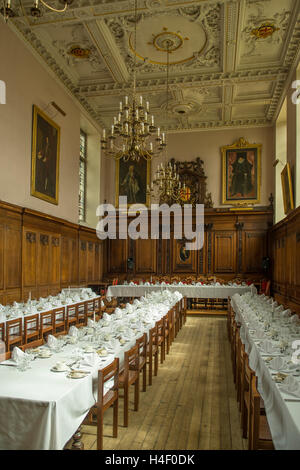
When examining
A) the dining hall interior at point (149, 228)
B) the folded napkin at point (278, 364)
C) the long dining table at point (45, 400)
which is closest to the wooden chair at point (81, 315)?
the dining hall interior at point (149, 228)

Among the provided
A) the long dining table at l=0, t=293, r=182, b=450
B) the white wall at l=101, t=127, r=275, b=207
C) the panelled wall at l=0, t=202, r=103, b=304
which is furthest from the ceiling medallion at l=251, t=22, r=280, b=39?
the long dining table at l=0, t=293, r=182, b=450

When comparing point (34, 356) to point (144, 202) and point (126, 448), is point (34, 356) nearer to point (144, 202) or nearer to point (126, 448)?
point (126, 448)

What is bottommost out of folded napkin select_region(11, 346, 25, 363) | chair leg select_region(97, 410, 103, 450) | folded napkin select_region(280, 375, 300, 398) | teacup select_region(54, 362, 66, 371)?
chair leg select_region(97, 410, 103, 450)

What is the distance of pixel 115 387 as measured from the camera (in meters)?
3.90

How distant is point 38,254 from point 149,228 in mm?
6951

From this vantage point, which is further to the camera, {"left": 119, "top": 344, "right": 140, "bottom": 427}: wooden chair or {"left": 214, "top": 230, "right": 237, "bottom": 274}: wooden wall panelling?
{"left": 214, "top": 230, "right": 237, "bottom": 274}: wooden wall panelling

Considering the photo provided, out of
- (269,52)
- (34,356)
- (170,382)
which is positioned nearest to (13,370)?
(34,356)

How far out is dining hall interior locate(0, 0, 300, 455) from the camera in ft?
12.2

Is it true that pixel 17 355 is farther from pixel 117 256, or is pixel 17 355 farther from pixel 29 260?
pixel 117 256

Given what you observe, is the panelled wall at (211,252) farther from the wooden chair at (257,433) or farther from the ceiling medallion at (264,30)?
the wooden chair at (257,433)

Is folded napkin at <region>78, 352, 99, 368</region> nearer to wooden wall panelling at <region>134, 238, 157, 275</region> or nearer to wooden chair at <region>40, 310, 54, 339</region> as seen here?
wooden chair at <region>40, 310, 54, 339</region>

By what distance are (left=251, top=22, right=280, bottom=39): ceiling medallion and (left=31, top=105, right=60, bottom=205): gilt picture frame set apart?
261 inches

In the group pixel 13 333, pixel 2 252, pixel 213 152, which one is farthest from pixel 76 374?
pixel 213 152

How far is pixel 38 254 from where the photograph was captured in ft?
35.7
